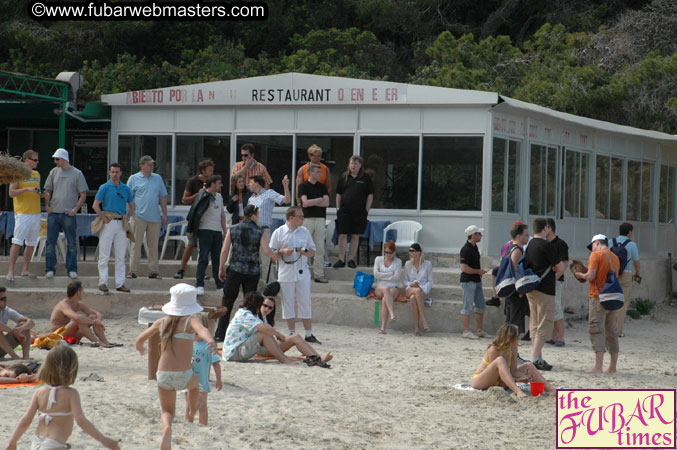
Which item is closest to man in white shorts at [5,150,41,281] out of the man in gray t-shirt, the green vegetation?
the man in gray t-shirt

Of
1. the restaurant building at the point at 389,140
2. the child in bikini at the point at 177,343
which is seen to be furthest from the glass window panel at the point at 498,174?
the child in bikini at the point at 177,343

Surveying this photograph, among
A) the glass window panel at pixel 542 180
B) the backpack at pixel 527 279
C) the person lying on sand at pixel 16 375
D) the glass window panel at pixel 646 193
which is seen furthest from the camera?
the glass window panel at pixel 646 193

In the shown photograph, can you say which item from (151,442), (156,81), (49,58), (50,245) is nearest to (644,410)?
(151,442)

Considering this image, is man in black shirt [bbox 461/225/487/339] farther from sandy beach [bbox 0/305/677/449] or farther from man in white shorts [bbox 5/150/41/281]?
man in white shorts [bbox 5/150/41/281]

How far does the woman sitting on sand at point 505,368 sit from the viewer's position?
366 inches

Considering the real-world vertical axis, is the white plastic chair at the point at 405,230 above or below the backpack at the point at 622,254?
above

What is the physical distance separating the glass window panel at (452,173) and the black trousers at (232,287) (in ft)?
17.5

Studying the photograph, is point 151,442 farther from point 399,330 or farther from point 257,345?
point 399,330

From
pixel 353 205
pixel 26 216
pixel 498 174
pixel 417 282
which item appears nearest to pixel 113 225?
pixel 26 216

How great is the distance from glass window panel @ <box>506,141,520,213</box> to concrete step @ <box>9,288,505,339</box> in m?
3.50

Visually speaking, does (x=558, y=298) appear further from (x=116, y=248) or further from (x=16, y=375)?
(x=16, y=375)

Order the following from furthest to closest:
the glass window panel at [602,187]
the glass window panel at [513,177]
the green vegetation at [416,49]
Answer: the green vegetation at [416,49], the glass window panel at [602,187], the glass window panel at [513,177]

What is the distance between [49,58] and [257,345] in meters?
21.0

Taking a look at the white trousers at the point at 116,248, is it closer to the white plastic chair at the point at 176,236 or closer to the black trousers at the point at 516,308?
the white plastic chair at the point at 176,236
